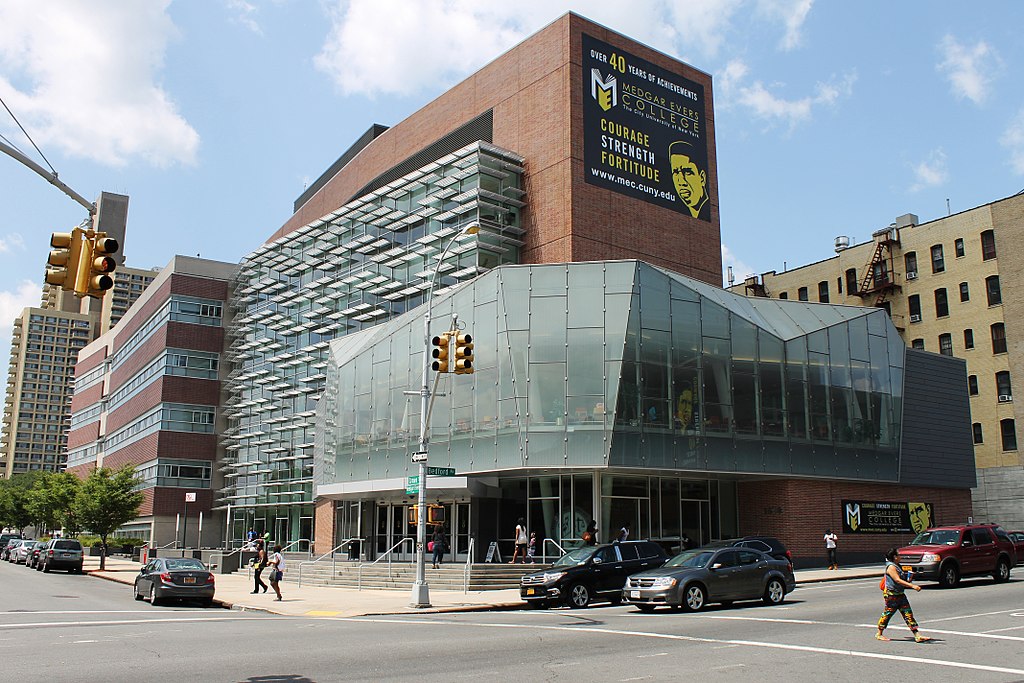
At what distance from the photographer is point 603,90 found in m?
45.7

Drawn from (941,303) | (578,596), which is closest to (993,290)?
(941,303)

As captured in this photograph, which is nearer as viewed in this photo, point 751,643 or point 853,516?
point 751,643

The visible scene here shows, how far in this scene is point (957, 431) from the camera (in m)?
44.6

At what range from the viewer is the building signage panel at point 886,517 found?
131ft

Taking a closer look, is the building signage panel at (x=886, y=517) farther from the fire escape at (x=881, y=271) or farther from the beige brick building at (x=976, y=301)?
the fire escape at (x=881, y=271)

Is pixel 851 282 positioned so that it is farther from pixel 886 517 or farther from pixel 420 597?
pixel 420 597

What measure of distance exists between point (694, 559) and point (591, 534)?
9.26 metres

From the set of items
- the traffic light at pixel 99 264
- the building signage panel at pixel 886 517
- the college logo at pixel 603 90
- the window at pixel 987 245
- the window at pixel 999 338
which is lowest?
the building signage panel at pixel 886 517

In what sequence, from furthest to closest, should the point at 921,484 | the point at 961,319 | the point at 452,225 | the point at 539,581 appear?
the point at 961,319, the point at 452,225, the point at 921,484, the point at 539,581

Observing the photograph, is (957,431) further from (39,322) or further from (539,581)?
(39,322)

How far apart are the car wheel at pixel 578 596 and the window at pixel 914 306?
47331 mm

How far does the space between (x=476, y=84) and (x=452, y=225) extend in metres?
9.79

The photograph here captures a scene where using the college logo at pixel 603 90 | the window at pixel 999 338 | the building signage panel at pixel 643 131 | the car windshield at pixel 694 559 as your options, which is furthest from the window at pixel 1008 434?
the car windshield at pixel 694 559

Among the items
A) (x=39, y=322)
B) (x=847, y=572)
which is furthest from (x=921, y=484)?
(x=39, y=322)
